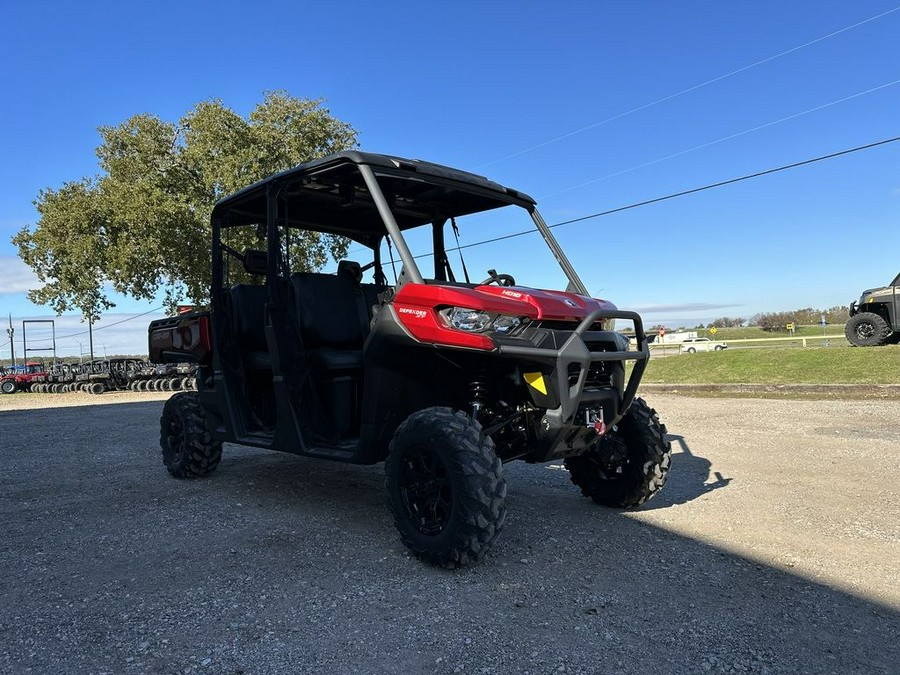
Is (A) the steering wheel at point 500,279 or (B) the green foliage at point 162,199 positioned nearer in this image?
(A) the steering wheel at point 500,279

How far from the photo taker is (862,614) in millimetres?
2895

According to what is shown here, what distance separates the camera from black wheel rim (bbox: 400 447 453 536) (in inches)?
139

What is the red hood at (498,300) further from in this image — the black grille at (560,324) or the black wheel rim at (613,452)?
the black wheel rim at (613,452)

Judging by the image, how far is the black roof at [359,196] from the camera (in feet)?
14.0

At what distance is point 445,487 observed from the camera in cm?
354

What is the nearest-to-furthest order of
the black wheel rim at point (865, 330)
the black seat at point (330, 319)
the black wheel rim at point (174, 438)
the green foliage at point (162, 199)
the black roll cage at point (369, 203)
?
1. the black roll cage at point (369, 203)
2. the black seat at point (330, 319)
3. the black wheel rim at point (174, 438)
4. the black wheel rim at point (865, 330)
5. the green foliage at point (162, 199)

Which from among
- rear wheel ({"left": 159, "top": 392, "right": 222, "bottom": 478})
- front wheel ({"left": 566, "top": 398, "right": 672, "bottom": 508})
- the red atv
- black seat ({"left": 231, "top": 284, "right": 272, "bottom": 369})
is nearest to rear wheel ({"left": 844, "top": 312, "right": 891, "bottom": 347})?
front wheel ({"left": 566, "top": 398, "right": 672, "bottom": 508})

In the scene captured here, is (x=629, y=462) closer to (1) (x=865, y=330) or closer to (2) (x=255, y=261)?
(2) (x=255, y=261)

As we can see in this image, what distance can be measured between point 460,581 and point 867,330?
56.7 ft

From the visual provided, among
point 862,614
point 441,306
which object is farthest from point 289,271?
point 862,614

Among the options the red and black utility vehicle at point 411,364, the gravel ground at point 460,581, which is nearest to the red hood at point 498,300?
the red and black utility vehicle at point 411,364

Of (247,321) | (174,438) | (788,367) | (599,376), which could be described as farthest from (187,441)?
(788,367)

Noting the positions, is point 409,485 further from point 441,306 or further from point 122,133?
point 122,133

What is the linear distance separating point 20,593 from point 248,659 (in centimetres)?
164
